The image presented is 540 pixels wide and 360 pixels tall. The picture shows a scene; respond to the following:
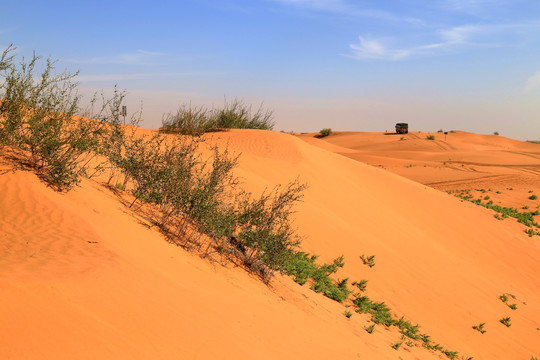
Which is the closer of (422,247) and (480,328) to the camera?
(480,328)

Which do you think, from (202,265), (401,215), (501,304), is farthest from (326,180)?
(202,265)

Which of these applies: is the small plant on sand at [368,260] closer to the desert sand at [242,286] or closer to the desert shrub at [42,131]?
the desert sand at [242,286]

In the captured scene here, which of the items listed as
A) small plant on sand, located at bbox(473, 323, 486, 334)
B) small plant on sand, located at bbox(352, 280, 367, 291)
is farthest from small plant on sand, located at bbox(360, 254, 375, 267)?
small plant on sand, located at bbox(473, 323, 486, 334)

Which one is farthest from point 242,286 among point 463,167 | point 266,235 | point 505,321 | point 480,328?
point 463,167

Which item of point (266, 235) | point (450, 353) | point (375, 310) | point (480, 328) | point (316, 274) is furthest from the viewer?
point (480, 328)

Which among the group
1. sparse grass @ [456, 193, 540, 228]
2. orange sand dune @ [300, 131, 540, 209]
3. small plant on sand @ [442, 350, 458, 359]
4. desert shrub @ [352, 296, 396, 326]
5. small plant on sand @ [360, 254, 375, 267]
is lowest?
small plant on sand @ [442, 350, 458, 359]

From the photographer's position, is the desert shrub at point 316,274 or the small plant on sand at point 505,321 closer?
the desert shrub at point 316,274

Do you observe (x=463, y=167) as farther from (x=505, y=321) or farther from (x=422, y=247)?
(x=505, y=321)

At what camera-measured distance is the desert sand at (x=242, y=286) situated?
345 centimetres

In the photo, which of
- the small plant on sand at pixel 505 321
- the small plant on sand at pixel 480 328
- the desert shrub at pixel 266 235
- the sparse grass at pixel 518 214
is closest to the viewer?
the desert shrub at pixel 266 235

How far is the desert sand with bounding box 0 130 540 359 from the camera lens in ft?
11.3

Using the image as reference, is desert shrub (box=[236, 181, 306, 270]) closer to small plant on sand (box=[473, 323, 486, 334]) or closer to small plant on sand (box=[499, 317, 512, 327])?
small plant on sand (box=[473, 323, 486, 334])

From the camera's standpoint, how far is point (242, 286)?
5793 millimetres

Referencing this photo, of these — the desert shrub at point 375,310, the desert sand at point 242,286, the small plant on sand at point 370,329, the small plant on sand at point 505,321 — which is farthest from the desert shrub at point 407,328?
the small plant on sand at point 505,321
